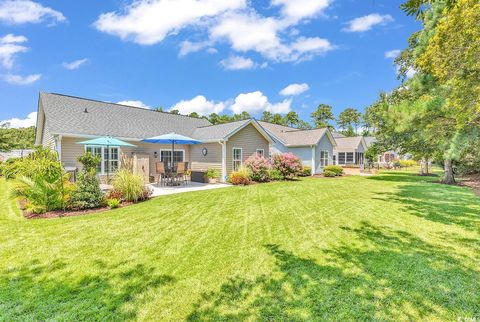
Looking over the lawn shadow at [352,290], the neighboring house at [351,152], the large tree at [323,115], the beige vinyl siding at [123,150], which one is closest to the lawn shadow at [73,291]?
the lawn shadow at [352,290]

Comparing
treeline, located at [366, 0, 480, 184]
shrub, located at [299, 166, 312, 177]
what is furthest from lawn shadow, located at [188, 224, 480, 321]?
shrub, located at [299, 166, 312, 177]

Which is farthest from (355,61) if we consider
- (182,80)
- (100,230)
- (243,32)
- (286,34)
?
(100,230)

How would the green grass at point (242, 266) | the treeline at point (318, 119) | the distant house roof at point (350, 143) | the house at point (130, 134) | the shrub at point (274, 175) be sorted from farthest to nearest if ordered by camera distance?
the treeline at point (318, 119) < the distant house roof at point (350, 143) < the shrub at point (274, 175) < the house at point (130, 134) < the green grass at point (242, 266)

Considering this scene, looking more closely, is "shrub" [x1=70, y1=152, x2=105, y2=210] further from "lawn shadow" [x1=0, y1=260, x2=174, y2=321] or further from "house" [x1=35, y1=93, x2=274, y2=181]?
"house" [x1=35, y1=93, x2=274, y2=181]

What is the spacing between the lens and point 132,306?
2.82 m

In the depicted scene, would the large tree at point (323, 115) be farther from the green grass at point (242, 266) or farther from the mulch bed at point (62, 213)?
the mulch bed at point (62, 213)

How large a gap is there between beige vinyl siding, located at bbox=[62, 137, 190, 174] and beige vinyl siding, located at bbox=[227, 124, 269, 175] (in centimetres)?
390

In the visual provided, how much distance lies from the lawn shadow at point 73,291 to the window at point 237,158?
40.5 ft

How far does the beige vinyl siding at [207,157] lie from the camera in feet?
51.1

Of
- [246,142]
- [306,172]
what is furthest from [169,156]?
[306,172]

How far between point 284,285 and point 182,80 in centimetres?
2556

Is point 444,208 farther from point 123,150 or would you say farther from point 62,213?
point 123,150

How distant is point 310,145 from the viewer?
2216cm

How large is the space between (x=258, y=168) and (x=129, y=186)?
8139 mm
